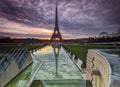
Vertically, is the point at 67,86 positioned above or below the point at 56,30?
below

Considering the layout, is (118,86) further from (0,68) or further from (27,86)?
(0,68)

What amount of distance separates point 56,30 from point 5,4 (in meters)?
26.3

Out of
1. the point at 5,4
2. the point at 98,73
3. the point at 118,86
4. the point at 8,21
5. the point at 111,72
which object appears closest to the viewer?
the point at 118,86

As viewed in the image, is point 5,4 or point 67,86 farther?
point 5,4

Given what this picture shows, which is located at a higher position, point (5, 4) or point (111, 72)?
point (5, 4)

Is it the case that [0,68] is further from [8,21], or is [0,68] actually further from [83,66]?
[8,21]

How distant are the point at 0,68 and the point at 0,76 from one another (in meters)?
0.61

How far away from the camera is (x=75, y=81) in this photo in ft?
17.1

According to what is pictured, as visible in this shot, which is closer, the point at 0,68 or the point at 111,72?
the point at 111,72

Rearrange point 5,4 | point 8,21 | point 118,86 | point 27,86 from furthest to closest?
point 8,21
point 5,4
point 27,86
point 118,86

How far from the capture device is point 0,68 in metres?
5.29

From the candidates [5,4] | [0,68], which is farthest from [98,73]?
[5,4]

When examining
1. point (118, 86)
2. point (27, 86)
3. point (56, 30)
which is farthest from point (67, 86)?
point (56, 30)

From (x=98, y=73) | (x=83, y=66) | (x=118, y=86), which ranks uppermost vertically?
(x=118, y=86)
